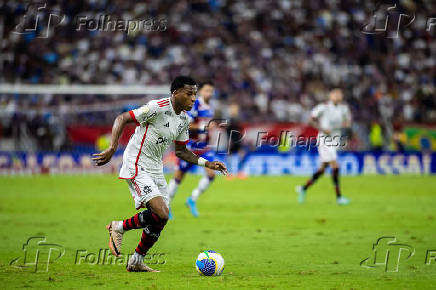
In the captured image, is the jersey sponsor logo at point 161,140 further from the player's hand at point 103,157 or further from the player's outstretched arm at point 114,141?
the player's hand at point 103,157

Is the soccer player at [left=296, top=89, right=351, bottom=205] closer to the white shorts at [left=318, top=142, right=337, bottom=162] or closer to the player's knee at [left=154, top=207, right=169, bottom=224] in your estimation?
the white shorts at [left=318, top=142, right=337, bottom=162]

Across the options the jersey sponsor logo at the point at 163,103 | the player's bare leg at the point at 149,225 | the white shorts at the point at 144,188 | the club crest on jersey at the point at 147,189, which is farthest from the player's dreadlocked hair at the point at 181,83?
the player's bare leg at the point at 149,225

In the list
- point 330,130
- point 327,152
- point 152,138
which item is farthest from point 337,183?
point 152,138

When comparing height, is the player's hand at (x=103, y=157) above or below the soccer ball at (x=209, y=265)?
above

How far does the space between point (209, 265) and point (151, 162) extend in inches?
67.3

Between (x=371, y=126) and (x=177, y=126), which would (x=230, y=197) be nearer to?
(x=177, y=126)

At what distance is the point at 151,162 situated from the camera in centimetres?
905

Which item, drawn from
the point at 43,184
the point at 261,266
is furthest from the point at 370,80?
the point at 261,266

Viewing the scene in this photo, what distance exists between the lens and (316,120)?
19.3m

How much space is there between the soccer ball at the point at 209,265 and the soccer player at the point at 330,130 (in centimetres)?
1047

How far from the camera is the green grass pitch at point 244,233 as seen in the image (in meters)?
8.34

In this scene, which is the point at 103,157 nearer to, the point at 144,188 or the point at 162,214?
the point at 144,188

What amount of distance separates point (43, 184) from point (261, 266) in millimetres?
17479

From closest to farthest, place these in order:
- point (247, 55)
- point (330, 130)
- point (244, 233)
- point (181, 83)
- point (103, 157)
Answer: point (103, 157)
point (181, 83)
point (244, 233)
point (330, 130)
point (247, 55)
